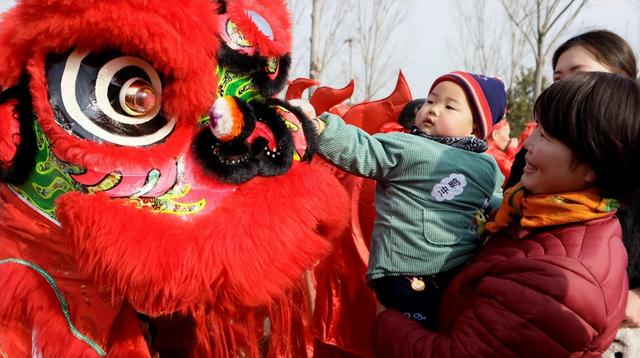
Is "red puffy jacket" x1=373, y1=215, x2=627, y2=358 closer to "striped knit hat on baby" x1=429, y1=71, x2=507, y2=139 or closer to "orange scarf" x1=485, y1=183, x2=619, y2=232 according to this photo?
"orange scarf" x1=485, y1=183, x2=619, y2=232

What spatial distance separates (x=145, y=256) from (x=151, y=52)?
47cm

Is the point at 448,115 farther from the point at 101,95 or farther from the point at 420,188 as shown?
the point at 101,95

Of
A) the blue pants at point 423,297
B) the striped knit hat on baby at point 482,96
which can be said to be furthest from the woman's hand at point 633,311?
the striped knit hat on baby at point 482,96

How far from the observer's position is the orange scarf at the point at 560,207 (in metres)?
1.21

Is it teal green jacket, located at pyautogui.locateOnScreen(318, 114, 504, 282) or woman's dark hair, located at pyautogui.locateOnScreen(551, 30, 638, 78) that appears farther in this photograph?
woman's dark hair, located at pyautogui.locateOnScreen(551, 30, 638, 78)

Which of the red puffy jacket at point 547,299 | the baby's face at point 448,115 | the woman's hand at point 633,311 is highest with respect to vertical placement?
the baby's face at point 448,115

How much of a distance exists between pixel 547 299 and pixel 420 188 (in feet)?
1.83

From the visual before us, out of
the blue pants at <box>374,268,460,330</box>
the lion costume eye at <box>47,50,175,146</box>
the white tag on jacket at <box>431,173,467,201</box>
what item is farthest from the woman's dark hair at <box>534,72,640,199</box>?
the lion costume eye at <box>47,50,175,146</box>

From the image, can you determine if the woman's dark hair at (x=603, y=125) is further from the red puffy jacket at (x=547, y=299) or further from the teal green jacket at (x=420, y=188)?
the teal green jacket at (x=420, y=188)

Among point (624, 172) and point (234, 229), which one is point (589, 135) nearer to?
point (624, 172)

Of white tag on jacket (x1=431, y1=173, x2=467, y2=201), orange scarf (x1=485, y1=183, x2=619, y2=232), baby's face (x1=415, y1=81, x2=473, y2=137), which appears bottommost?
white tag on jacket (x1=431, y1=173, x2=467, y2=201)

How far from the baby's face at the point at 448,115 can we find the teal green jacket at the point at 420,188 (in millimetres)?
69

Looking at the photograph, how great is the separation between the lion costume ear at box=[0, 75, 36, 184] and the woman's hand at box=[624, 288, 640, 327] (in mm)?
1596

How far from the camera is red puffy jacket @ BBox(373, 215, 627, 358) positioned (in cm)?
110
